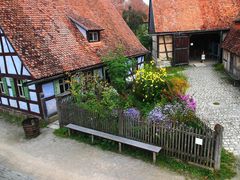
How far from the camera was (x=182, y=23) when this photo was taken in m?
22.0

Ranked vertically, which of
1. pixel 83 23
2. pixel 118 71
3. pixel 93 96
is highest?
pixel 83 23

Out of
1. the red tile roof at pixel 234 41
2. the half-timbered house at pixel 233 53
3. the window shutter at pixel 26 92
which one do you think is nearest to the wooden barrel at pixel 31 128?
the window shutter at pixel 26 92

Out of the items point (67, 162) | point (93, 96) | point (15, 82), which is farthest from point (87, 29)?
point (67, 162)

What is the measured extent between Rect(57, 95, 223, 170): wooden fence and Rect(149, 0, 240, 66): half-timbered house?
1418 centimetres

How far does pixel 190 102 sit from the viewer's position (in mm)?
10102

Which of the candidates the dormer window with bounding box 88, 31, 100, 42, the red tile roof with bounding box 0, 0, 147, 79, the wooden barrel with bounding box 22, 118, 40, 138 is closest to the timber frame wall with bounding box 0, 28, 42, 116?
the red tile roof with bounding box 0, 0, 147, 79

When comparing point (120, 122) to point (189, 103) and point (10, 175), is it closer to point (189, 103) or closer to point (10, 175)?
point (189, 103)

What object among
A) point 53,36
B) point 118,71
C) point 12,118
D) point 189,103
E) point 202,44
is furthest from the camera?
point 202,44

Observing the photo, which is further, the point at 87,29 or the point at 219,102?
the point at 87,29

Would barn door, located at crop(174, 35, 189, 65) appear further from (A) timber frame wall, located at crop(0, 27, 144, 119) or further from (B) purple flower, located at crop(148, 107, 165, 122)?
(B) purple flower, located at crop(148, 107, 165, 122)

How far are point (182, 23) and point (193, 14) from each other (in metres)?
1.63

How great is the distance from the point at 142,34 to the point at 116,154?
2099cm

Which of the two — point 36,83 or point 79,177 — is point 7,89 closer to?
point 36,83

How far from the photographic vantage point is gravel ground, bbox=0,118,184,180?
305 inches
